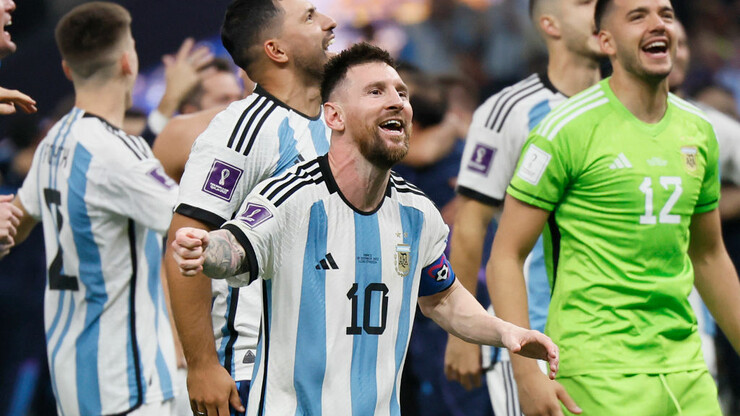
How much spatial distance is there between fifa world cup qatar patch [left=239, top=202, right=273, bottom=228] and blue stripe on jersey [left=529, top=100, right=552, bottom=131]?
7.14 ft

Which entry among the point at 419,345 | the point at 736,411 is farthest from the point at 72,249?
the point at 736,411

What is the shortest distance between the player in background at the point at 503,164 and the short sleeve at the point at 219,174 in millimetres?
1453

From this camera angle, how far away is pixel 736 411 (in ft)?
28.7

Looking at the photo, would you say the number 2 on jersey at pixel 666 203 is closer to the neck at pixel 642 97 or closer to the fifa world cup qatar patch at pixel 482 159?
the neck at pixel 642 97

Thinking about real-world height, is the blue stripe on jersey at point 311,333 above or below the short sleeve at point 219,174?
below

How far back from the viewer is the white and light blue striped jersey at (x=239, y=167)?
12.8 feet

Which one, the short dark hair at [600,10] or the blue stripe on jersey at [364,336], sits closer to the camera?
the blue stripe on jersey at [364,336]

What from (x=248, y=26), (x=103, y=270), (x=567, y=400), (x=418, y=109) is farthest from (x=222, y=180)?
(x=418, y=109)

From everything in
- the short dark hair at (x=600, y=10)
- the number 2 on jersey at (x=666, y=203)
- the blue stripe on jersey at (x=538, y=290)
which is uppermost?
the short dark hair at (x=600, y=10)

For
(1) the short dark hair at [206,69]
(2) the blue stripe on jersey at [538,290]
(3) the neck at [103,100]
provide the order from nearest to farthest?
(2) the blue stripe on jersey at [538,290] → (3) the neck at [103,100] → (1) the short dark hair at [206,69]

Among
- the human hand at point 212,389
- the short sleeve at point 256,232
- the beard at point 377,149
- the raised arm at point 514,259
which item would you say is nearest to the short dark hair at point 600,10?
the raised arm at point 514,259

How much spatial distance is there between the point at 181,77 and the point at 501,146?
239 cm

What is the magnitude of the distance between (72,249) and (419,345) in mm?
3572

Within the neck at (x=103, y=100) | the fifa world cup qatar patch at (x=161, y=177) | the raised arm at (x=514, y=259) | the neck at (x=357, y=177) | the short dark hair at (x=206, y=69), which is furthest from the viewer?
the short dark hair at (x=206, y=69)
